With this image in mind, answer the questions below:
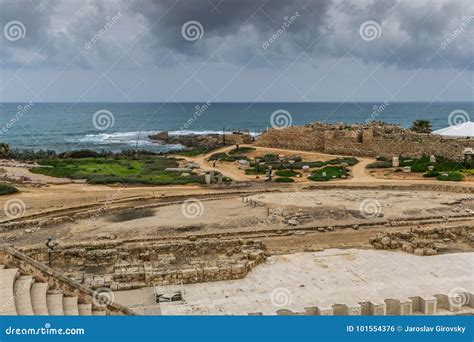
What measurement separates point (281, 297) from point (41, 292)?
18.2ft

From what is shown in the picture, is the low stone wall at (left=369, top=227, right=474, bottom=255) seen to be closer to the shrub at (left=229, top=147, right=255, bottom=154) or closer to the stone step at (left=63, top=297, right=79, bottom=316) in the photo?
the stone step at (left=63, top=297, right=79, bottom=316)

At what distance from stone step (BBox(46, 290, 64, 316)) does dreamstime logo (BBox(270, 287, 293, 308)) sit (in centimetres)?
485

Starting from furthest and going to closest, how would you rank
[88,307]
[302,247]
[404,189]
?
[404,189] → [302,247] → [88,307]

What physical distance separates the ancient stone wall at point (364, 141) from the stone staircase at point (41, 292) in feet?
101

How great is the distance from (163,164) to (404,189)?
60.6 ft

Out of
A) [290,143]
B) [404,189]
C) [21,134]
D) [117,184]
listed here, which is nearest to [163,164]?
[117,184]

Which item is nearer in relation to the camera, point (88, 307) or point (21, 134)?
point (88, 307)

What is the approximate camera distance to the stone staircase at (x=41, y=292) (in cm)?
969

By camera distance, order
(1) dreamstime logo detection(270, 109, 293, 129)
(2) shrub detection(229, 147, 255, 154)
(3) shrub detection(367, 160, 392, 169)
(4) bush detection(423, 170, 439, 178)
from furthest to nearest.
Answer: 1. (1) dreamstime logo detection(270, 109, 293, 129)
2. (2) shrub detection(229, 147, 255, 154)
3. (3) shrub detection(367, 160, 392, 169)
4. (4) bush detection(423, 170, 439, 178)

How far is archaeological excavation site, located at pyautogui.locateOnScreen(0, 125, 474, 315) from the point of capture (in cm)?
1153

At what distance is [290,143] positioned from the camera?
153 feet

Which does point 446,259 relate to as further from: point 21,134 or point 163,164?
point 21,134
